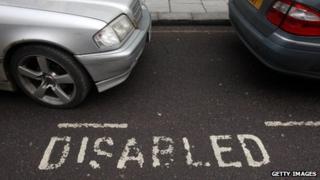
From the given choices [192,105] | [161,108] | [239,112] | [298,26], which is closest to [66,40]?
[161,108]

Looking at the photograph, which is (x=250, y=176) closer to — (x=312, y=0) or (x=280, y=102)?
(x=280, y=102)

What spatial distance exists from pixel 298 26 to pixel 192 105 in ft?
4.16

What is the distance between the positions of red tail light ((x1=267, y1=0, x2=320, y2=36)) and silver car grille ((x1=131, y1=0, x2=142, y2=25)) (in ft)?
4.72

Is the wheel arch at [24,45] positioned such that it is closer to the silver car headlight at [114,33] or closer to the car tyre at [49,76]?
the car tyre at [49,76]

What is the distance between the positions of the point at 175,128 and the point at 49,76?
131cm

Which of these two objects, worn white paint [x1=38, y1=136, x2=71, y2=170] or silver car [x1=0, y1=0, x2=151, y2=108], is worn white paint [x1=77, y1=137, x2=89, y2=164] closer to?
worn white paint [x1=38, y1=136, x2=71, y2=170]

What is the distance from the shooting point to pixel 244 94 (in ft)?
12.8

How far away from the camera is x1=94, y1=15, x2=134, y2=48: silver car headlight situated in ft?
10.5

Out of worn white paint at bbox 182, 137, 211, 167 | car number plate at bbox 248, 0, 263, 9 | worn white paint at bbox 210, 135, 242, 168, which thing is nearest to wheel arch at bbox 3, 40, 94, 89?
worn white paint at bbox 182, 137, 211, 167

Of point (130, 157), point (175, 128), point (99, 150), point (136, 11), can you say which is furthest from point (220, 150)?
point (136, 11)

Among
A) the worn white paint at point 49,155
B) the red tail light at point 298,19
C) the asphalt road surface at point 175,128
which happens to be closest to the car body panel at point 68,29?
the asphalt road surface at point 175,128

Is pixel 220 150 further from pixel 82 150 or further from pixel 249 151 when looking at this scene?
pixel 82 150

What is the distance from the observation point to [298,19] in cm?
322

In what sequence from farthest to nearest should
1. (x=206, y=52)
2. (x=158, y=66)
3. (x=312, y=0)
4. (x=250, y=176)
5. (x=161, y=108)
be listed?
1. (x=206, y=52)
2. (x=158, y=66)
3. (x=161, y=108)
4. (x=312, y=0)
5. (x=250, y=176)
